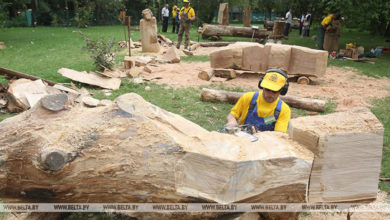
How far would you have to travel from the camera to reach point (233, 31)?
13.6m

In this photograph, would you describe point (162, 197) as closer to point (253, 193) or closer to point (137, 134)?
point (137, 134)

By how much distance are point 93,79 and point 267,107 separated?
14.8ft

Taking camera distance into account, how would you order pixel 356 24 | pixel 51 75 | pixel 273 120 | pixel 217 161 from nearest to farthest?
pixel 217 161 → pixel 273 120 → pixel 51 75 → pixel 356 24

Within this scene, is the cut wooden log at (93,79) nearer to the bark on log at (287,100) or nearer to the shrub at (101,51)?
the shrub at (101,51)

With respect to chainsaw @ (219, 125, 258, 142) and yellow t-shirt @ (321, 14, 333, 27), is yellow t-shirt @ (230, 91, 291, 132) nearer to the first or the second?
chainsaw @ (219, 125, 258, 142)

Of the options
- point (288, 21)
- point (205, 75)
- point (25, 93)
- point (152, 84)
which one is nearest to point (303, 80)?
point (205, 75)

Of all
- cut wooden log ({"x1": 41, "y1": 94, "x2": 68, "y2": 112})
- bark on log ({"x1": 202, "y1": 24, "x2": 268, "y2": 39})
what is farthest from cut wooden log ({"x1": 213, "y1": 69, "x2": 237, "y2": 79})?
bark on log ({"x1": 202, "y1": 24, "x2": 268, "y2": 39})

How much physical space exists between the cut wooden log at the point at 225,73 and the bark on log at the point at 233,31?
7.07 m

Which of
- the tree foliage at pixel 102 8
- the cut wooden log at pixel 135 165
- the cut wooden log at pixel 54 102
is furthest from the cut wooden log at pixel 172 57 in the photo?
the tree foliage at pixel 102 8

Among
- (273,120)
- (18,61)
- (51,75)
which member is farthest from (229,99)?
(18,61)

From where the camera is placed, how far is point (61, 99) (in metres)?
1.84

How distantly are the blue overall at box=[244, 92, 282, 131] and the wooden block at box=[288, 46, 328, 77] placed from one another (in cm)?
462

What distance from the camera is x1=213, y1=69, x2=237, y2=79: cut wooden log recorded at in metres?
7.10

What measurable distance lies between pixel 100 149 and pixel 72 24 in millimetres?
23362
